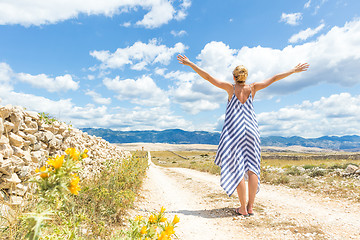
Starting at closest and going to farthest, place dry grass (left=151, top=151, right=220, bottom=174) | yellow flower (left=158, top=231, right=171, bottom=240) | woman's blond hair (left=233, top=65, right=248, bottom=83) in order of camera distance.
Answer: yellow flower (left=158, top=231, right=171, bottom=240), woman's blond hair (left=233, top=65, right=248, bottom=83), dry grass (left=151, top=151, right=220, bottom=174)

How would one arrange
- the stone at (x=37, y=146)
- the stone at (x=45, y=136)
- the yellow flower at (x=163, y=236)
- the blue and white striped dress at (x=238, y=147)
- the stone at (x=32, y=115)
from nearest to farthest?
the yellow flower at (x=163, y=236)
the blue and white striped dress at (x=238, y=147)
the stone at (x=37, y=146)
the stone at (x=32, y=115)
the stone at (x=45, y=136)

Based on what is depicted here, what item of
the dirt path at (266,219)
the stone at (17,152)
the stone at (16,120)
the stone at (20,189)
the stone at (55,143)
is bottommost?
the dirt path at (266,219)

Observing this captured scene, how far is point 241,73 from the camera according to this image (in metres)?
5.09

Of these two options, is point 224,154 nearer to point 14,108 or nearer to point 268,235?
point 268,235

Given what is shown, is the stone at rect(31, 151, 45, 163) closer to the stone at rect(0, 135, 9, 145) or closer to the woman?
the stone at rect(0, 135, 9, 145)

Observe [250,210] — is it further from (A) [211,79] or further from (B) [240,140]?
(A) [211,79]

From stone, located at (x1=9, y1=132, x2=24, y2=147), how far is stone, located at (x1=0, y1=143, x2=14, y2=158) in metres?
0.28

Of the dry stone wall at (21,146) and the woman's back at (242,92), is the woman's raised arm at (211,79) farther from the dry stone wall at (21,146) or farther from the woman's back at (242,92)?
the dry stone wall at (21,146)

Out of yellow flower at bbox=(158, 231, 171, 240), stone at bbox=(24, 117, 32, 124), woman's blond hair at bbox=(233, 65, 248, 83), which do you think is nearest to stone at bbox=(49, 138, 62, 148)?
stone at bbox=(24, 117, 32, 124)

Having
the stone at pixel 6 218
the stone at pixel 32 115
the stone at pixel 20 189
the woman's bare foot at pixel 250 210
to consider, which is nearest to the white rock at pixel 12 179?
the stone at pixel 20 189

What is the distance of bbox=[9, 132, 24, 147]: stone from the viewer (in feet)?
16.5

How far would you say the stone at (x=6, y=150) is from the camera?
4629mm

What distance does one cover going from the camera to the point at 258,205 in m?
5.69

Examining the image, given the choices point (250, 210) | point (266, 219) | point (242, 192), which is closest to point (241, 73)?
point (242, 192)
